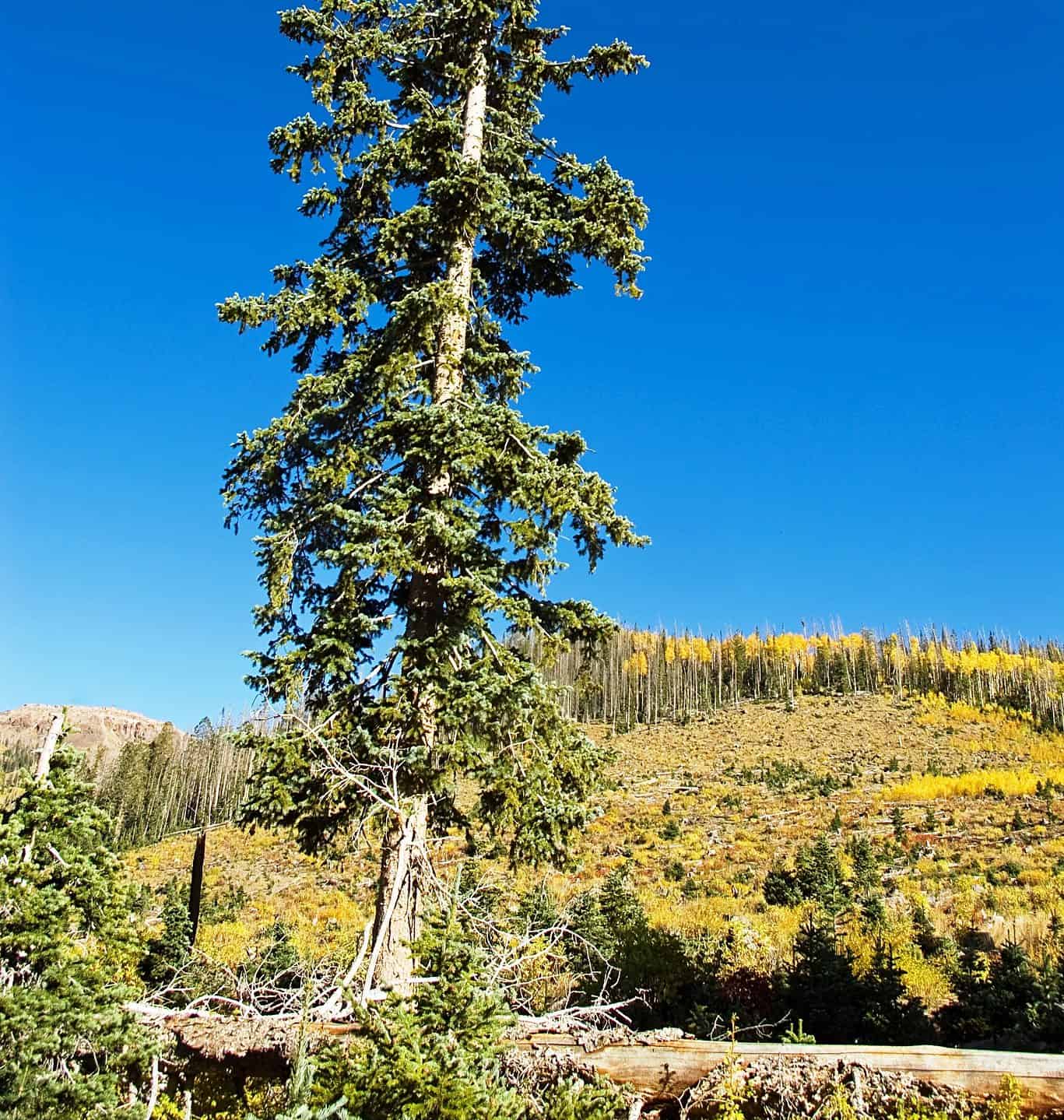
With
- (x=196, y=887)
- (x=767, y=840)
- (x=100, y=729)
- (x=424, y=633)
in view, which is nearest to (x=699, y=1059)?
(x=424, y=633)

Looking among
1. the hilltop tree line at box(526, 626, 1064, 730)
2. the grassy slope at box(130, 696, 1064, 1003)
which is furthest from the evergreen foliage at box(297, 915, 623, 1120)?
the hilltop tree line at box(526, 626, 1064, 730)

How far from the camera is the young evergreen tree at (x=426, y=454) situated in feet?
20.1

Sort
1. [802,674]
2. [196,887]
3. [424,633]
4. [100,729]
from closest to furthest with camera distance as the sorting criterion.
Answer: [424,633]
[196,887]
[802,674]
[100,729]

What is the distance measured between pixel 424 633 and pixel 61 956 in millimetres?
3379

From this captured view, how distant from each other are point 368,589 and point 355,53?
5.69m

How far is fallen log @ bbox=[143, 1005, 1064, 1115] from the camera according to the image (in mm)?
5371

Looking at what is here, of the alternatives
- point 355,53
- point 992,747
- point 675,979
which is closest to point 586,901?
point 675,979

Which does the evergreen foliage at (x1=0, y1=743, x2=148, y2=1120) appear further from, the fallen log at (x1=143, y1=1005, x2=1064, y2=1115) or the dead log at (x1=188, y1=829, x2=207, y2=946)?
the dead log at (x1=188, y1=829, x2=207, y2=946)

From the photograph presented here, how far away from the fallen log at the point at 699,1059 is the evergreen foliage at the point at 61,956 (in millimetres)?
930

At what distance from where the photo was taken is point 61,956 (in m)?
4.20

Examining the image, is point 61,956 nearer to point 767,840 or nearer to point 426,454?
point 426,454

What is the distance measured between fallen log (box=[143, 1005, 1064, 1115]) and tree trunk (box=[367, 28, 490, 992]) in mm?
654

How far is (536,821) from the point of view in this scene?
6.25 metres

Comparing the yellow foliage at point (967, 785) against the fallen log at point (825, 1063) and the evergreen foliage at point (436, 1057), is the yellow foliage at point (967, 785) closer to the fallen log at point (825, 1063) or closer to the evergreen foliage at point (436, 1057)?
the fallen log at point (825, 1063)
